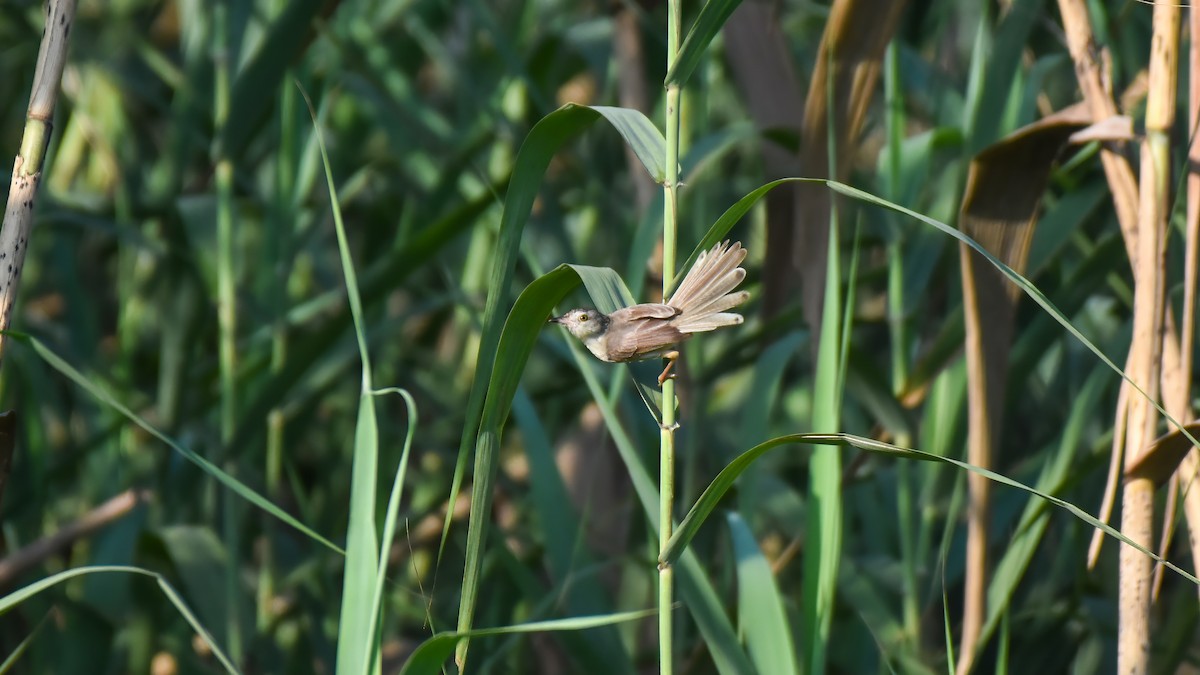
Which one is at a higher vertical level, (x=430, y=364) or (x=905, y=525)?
(x=430, y=364)

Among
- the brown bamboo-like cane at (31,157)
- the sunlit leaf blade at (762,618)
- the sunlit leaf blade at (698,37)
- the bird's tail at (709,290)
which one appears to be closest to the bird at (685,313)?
the bird's tail at (709,290)

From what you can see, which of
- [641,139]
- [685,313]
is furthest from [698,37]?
[685,313]

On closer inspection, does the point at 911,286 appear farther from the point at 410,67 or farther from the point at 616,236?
the point at 410,67

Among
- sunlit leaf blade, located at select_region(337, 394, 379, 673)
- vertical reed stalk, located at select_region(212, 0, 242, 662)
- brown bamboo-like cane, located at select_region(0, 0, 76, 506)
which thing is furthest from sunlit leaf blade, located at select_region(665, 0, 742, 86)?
vertical reed stalk, located at select_region(212, 0, 242, 662)

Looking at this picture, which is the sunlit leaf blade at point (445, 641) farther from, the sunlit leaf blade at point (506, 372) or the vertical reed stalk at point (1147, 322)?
the vertical reed stalk at point (1147, 322)

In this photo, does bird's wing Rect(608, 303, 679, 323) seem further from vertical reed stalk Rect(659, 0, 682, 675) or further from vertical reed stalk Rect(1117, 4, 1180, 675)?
vertical reed stalk Rect(1117, 4, 1180, 675)

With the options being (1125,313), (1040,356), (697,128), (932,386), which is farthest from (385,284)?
(1125,313)
